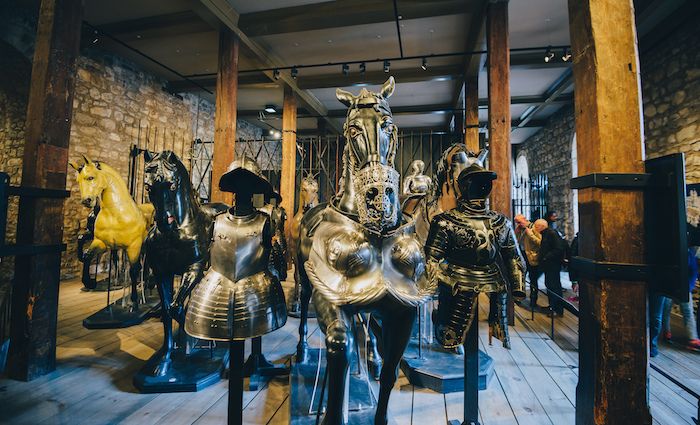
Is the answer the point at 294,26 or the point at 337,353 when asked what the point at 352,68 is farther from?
the point at 337,353

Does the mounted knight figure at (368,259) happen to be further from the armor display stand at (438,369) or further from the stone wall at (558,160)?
the stone wall at (558,160)

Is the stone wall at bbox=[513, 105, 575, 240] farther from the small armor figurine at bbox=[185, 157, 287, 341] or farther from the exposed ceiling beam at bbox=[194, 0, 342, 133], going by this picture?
the small armor figurine at bbox=[185, 157, 287, 341]

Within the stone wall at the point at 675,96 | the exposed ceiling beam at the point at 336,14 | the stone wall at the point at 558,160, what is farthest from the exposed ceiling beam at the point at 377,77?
the stone wall at the point at 558,160

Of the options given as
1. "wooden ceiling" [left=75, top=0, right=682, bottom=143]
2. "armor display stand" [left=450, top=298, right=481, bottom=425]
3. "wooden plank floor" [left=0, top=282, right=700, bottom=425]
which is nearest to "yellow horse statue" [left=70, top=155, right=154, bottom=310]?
"wooden plank floor" [left=0, top=282, right=700, bottom=425]

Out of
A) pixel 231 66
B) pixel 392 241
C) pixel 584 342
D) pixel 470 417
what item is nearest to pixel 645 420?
pixel 584 342

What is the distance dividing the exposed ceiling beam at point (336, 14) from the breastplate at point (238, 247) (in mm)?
4374

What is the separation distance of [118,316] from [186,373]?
1.99 m

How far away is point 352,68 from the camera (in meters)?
7.05

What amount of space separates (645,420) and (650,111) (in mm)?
5919

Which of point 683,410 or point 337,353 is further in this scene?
point 683,410

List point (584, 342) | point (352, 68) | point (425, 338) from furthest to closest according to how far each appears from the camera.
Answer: point (352, 68)
point (425, 338)
point (584, 342)

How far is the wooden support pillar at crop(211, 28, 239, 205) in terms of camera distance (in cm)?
466

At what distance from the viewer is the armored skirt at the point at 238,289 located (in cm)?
165

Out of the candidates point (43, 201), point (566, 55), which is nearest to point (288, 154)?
point (43, 201)
